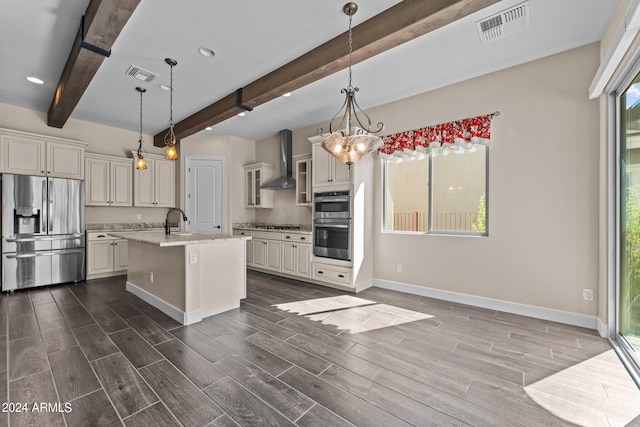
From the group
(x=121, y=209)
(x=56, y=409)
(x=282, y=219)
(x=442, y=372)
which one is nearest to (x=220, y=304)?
(x=56, y=409)

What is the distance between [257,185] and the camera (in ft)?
20.4

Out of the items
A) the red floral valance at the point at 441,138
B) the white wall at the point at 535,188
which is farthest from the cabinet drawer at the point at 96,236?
the white wall at the point at 535,188

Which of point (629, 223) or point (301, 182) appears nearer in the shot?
point (629, 223)

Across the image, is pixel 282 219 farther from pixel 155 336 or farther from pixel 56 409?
pixel 56 409

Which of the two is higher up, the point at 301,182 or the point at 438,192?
the point at 301,182

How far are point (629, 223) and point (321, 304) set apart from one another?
3.11 m

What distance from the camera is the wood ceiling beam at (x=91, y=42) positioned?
6.97 ft

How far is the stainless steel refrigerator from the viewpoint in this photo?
405 centimetres

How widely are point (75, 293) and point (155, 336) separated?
2.44 metres

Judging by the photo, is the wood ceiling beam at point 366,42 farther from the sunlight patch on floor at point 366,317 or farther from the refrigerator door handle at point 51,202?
the refrigerator door handle at point 51,202

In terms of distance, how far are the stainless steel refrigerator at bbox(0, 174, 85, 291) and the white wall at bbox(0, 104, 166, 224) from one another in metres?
0.65

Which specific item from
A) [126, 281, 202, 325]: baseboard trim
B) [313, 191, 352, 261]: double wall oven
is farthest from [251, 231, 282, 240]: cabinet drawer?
[126, 281, 202, 325]: baseboard trim

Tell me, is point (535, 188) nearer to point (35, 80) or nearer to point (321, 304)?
point (321, 304)

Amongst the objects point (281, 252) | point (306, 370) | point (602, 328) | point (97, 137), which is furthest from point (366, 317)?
point (97, 137)
